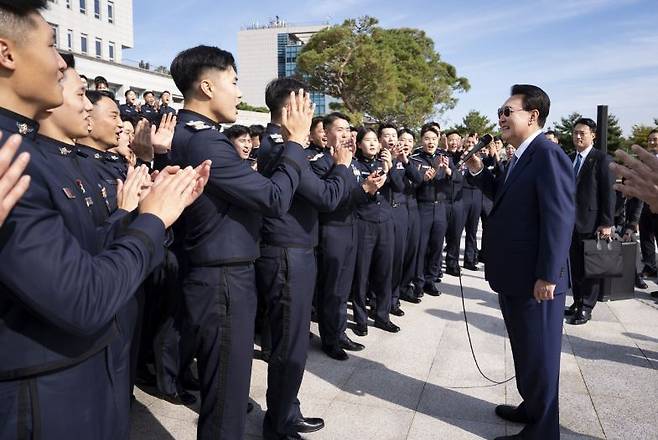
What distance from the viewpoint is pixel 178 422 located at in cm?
306

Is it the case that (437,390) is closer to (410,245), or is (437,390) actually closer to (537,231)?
(537,231)

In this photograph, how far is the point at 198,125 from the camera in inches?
88.1

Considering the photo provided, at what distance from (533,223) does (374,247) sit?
87.7 inches

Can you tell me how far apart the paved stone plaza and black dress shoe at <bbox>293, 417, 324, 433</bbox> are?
2.1 inches

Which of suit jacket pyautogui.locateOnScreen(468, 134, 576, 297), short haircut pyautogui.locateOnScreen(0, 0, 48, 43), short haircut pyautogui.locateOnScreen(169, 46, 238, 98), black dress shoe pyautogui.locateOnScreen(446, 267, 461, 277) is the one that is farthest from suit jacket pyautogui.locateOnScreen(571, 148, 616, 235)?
short haircut pyautogui.locateOnScreen(0, 0, 48, 43)

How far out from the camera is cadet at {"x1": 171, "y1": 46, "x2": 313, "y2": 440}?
7.11 ft

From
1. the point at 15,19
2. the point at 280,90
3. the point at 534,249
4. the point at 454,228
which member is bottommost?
the point at 454,228

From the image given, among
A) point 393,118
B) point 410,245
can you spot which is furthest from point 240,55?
point 410,245

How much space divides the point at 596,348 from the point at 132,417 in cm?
393

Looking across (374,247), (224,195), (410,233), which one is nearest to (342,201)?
(374,247)

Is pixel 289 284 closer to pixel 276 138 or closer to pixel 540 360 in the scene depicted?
pixel 276 138

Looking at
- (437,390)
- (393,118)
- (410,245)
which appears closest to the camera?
(437,390)

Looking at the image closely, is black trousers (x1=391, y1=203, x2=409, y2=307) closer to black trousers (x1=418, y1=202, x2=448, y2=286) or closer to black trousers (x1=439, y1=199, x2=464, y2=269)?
black trousers (x1=418, y1=202, x2=448, y2=286)

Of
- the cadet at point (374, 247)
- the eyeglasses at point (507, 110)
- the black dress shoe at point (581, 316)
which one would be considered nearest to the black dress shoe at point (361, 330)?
the cadet at point (374, 247)
